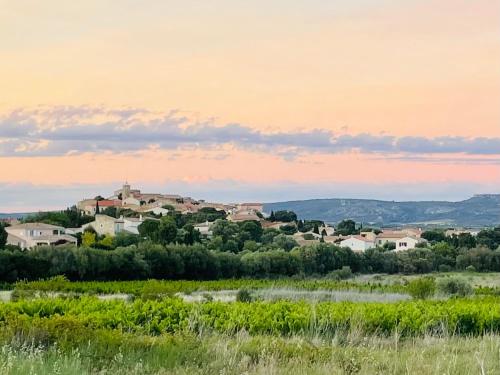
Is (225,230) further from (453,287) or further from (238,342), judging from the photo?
(238,342)

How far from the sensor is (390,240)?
73.6m

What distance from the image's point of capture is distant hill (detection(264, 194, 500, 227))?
348 feet

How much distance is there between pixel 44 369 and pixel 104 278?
1383 inches

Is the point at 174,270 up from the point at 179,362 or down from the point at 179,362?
down

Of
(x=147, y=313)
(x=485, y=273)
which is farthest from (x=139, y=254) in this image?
(x=147, y=313)

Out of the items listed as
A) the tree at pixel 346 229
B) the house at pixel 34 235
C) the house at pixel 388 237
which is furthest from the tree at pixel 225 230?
the tree at pixel 346 229


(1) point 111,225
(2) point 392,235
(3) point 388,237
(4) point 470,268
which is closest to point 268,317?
(4) point 470,268

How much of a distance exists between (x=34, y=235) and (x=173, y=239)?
11970 millimetres

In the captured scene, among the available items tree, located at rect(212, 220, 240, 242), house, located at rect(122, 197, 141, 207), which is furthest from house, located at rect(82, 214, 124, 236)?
house, located at rect(122, 197, 141, 207)

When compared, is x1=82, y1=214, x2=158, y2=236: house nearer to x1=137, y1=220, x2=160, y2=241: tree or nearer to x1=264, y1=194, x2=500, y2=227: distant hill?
x1=137, y1=220, x2=160, y2=241: tree

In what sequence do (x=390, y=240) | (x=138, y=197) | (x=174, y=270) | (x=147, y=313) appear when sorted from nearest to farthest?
(x=147, y=313)
(x=174, y=270)
(x=390, y=240)
(x=138, y=197)

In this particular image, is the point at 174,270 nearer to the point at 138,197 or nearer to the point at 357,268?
the point at 357,268

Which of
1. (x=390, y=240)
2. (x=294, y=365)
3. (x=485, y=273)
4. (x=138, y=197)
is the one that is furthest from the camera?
(x=138, y=197)

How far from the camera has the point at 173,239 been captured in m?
54.8
